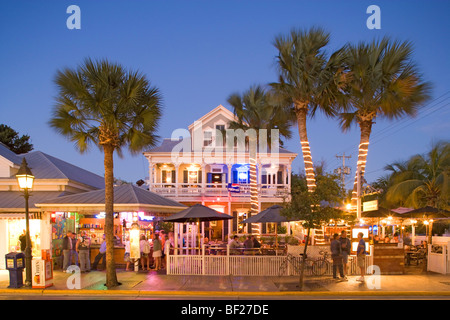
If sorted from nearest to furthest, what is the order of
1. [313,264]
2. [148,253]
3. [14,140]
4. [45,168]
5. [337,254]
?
[337,254] < [313,264] < [148,253] < [45,168] < [14,140]

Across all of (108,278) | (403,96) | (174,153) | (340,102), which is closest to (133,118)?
(108,278)

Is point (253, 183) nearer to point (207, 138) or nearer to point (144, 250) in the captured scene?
point (207, 138)

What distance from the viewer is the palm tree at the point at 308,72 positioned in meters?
18.3

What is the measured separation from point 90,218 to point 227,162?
11.8 m

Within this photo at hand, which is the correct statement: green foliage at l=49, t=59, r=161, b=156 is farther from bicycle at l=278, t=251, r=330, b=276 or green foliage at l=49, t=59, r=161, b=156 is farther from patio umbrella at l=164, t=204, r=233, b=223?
bicycle at l=278, t=251, r=330, b=276

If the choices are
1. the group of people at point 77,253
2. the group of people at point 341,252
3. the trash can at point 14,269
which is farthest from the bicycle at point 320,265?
the trash can at point 14,269

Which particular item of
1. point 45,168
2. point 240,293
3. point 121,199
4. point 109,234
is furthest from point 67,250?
point 240,293

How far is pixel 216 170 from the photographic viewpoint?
33.8m

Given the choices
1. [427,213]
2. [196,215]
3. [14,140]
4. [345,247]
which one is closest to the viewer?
[345,247]

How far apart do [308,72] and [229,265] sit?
890 cm

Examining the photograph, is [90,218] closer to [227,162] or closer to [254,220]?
[254,220]

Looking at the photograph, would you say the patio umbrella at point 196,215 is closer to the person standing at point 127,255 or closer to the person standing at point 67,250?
the person standing at point 127,255

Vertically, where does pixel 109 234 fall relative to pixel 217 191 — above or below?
below

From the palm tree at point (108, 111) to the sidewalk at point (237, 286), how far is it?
42.2 inches
